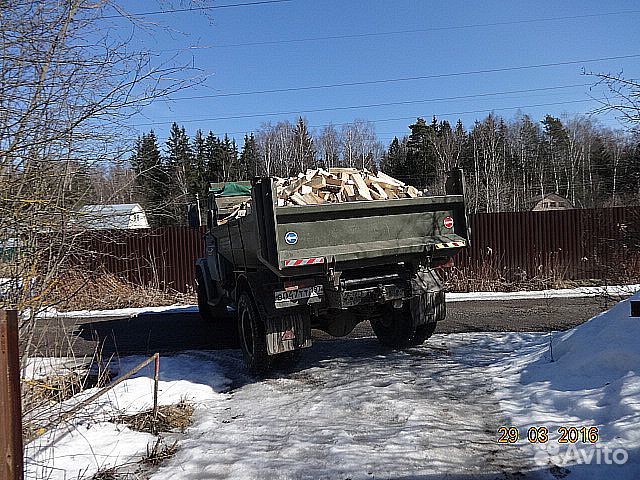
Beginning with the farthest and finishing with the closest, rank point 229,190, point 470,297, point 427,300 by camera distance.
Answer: point 470,297 < point 229,190 < point 427,300

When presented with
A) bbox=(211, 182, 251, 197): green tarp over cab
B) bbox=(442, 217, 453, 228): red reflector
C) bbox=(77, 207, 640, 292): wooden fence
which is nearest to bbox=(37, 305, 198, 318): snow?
bbox=(77, 207, 640, 292): wooden fence

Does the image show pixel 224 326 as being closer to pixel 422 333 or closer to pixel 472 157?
pixel 422 333

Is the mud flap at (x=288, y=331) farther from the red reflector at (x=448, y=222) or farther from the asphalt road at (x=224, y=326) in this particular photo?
the asphalt road at (x=224, y=326)

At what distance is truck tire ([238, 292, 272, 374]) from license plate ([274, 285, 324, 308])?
701 millimetres

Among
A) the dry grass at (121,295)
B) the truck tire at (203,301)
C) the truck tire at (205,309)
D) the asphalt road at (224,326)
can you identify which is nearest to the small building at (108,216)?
the asphalt road at (224,326)

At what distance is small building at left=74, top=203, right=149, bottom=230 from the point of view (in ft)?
14.0

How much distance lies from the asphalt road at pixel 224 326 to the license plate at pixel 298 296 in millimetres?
3096

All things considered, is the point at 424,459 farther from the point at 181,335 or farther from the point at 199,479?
the point at 181,335

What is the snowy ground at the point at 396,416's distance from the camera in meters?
3.74

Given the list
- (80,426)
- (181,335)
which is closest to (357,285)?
(80,426)

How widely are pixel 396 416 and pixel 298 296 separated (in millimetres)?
1705

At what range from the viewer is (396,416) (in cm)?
472

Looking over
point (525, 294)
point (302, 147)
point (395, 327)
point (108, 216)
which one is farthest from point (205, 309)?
point (302, 147)
